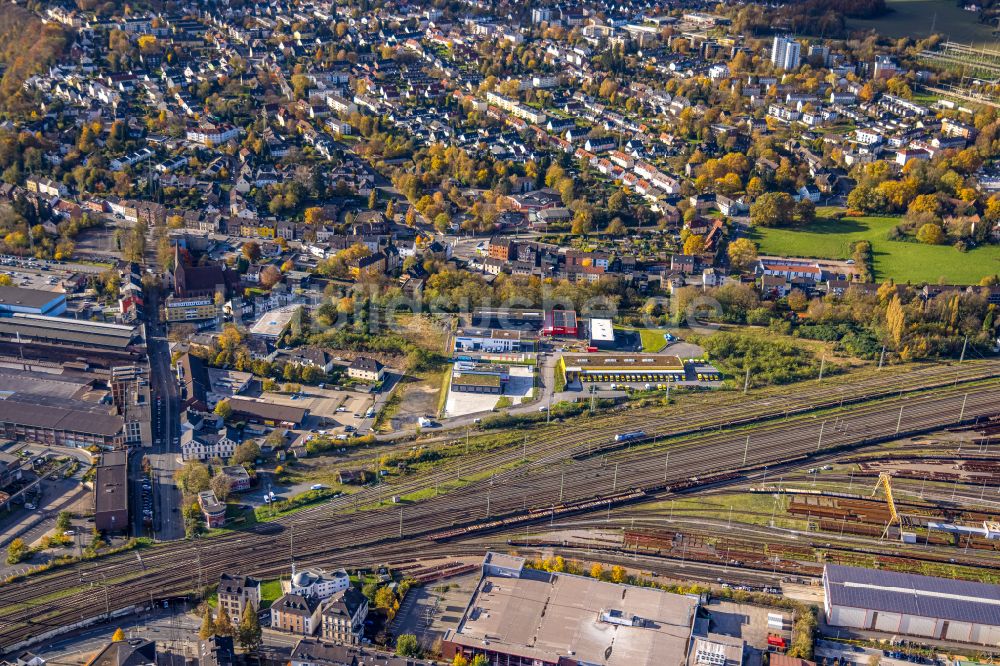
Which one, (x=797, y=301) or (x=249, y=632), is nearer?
(x=249, y=632)

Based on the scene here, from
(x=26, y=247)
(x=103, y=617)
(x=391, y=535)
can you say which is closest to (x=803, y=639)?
(x=391, y=535)

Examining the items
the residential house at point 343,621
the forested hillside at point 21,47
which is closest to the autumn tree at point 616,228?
the residential house at point 343,621

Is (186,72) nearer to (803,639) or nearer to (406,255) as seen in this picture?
(406,255)

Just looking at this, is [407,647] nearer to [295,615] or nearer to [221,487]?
[295,615]

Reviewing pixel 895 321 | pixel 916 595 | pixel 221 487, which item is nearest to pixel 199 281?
pixel 221 487

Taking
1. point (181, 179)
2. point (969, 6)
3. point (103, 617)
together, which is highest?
point (969, 6)

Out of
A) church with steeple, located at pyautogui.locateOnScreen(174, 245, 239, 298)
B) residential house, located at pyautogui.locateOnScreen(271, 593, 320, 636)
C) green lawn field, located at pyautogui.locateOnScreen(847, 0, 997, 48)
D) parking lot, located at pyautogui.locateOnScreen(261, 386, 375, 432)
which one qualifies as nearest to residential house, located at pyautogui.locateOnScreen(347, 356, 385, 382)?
parking lot, located at pyautogui.locateOnScreen(261, 386, 375, 432)

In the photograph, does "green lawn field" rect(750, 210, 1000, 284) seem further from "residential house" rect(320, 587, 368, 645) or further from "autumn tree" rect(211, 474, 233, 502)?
"residential house" rect(320, 587, 368, 645)
